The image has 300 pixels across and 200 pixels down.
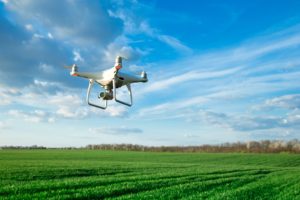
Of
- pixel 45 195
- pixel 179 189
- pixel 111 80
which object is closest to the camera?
pixel 111 80

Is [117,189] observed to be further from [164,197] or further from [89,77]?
[89,77]

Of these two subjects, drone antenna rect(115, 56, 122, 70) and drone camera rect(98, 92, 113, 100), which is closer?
drone antenna rect(115, 56, 122, 70)

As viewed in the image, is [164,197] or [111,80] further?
[164,197]

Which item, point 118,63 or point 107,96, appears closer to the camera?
point 118,63

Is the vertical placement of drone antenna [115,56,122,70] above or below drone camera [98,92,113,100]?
above

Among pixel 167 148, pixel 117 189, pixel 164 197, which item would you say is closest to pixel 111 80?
pixel 164 197

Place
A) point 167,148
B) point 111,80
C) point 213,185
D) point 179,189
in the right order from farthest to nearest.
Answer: point 167,148 → point 213,185 → point 179,189 → point 111,80

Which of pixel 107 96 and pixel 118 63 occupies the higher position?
pixel 118 63

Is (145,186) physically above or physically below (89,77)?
below

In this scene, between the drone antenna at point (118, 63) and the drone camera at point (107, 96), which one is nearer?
the drone antenna at point (118, 63)

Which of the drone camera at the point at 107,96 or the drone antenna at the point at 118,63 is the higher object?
the drone antenna at the point at 118,63
